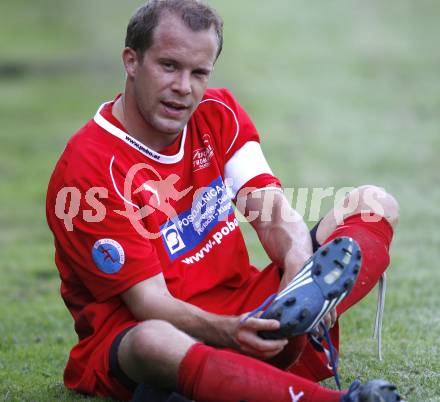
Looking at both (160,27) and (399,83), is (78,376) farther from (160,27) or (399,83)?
(399,83)

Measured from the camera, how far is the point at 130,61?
13.5 ft

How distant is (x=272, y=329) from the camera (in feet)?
11.2

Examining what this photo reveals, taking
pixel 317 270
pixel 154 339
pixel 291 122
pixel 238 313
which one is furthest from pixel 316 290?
pixel 291 122

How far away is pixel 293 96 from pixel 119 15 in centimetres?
848

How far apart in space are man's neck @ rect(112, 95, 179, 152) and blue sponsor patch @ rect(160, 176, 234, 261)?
303mm

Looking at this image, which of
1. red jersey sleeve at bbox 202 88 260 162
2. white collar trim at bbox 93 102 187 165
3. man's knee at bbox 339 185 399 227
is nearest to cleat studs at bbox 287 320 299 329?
man's knee at bbox 339 185 399 227

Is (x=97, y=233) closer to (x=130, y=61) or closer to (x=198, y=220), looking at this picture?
(x=198, y=220)

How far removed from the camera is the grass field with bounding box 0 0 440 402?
507 centimetres

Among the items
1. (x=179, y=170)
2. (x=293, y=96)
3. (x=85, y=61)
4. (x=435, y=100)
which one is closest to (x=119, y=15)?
(x=85, y=61)

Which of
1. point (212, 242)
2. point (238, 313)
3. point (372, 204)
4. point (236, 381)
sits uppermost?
point (372, 204)

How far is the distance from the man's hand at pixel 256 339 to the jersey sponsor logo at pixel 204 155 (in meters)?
0.94

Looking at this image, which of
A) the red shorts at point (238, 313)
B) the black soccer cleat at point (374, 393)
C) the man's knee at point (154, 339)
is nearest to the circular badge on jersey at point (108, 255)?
the red shorts at point (238, 313)

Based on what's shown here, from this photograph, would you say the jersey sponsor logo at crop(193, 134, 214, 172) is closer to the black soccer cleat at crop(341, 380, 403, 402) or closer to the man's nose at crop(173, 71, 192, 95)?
the man's nose at crop(173, 71, 192, 95)

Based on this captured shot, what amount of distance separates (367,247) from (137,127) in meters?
1.05
